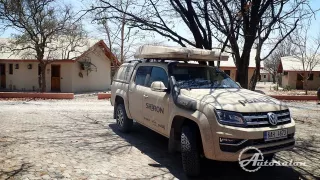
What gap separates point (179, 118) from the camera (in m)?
5.21

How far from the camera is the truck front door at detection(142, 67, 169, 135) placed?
556 centimetres

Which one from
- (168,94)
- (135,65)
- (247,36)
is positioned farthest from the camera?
(247,36)

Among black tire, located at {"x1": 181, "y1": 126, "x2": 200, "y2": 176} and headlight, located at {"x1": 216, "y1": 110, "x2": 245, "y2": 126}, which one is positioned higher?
headlight, located at {"x1": 216, "y1": 110, "x2": 245, "y2": 126}

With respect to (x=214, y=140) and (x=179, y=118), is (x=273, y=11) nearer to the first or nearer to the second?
(x=179, y=118)

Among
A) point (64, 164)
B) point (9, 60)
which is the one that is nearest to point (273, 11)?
point (64, 164)

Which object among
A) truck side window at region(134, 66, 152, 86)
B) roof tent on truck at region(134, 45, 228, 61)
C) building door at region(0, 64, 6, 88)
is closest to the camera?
roof tent on truck at region(134, 45, 228, 61)

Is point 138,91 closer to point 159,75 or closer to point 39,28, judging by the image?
point 159,75

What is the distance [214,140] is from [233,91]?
4.56ft

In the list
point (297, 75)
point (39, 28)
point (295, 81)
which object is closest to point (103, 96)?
point (39, 28)

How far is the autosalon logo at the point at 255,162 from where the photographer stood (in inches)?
166

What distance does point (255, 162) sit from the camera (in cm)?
470

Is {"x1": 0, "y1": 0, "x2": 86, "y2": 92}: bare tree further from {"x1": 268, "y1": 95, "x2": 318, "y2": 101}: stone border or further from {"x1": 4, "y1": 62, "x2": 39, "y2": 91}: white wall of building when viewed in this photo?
{"x1": 268, "y1": 95, "x2": 318, "y2": 101}: stone border

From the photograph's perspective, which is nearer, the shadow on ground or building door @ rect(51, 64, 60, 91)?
the shadow on ground

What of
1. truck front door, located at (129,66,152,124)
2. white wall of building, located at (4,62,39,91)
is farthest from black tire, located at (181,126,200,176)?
white wall of building, located at (4,62,39,91)
